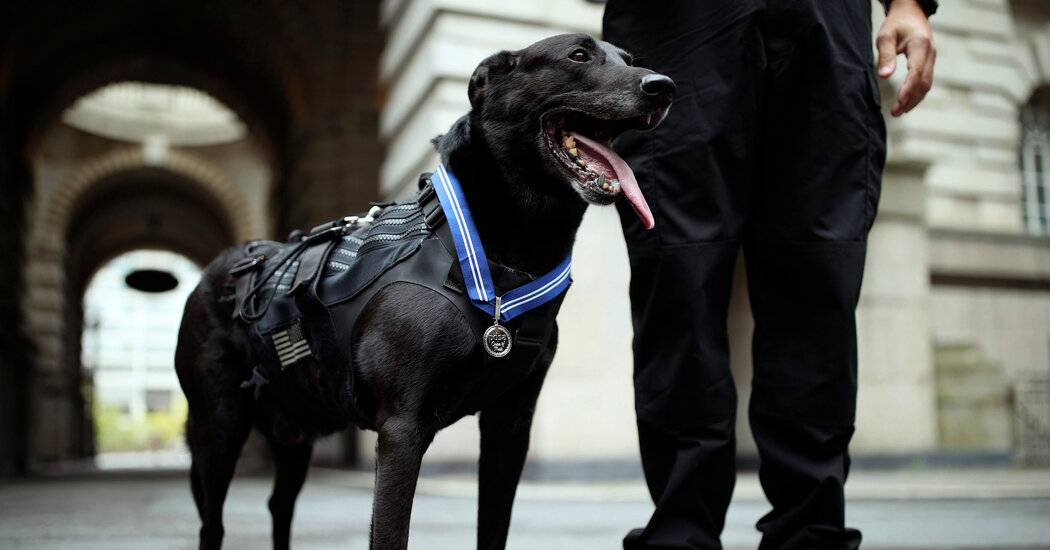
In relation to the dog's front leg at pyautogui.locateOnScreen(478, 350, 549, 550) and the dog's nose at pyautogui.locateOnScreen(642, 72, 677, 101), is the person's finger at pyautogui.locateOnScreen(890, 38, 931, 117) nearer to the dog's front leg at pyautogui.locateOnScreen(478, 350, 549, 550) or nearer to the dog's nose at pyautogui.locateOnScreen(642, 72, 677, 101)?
the dog's nose at pyautogui.locateOnScreen(642, 72, 677, 101)

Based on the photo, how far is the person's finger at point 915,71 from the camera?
8.04ft

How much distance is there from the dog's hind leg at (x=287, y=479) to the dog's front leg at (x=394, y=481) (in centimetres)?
113

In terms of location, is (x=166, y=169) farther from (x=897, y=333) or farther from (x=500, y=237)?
(x=500, y=237)


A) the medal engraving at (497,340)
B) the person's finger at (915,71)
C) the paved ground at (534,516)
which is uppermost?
the person's finger at (915,71)

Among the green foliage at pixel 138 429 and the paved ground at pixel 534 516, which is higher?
the green foliage at pixel 138 429

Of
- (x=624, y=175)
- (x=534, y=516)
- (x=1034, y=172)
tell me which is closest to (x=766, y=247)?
(x=624, y=175)

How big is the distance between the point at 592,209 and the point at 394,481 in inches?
267

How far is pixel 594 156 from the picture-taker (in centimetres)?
225

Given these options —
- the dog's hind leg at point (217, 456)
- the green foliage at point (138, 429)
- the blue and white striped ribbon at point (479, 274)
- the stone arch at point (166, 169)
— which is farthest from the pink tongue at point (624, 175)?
the green foliage at point (138, 429)

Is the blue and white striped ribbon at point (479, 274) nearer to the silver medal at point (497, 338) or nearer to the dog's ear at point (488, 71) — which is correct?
the silver medal at point (497, 338)

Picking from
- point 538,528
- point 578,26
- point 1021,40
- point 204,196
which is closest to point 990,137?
point 1021,40

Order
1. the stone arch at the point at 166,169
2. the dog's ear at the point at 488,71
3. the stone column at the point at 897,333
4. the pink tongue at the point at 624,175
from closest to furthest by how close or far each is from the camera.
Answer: the pink tongue at the point at 624,175
the dog's ear at the point at 488,71
the stone column at the point at 897,333
the stone arch at the point at 166,169

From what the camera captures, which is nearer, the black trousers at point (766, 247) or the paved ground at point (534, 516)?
the black trousers at point (766, 247)

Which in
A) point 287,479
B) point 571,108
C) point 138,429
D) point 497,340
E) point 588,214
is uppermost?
point 588,214
